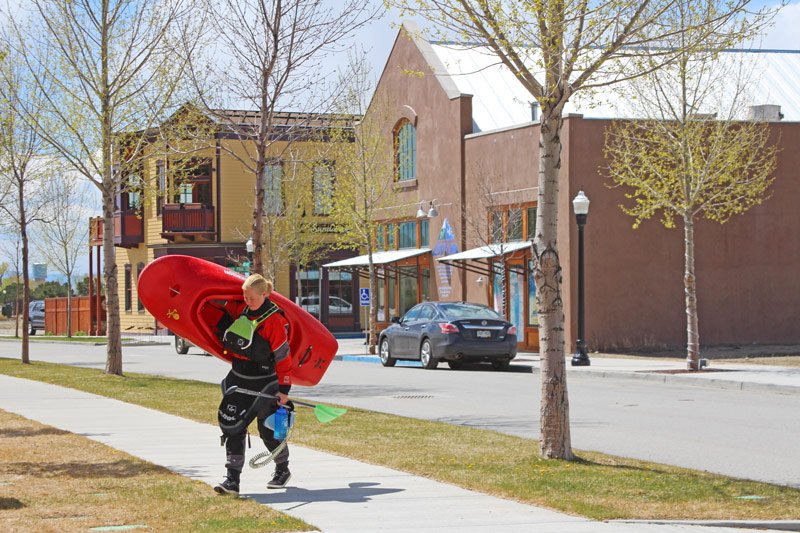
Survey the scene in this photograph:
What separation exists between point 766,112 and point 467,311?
11.1 m

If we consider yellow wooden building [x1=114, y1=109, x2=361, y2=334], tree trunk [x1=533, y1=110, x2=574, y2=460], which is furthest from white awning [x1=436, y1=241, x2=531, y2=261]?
tree trunk [x1=533, y1=110, x2=574, y2=460]

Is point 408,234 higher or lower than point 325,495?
higher

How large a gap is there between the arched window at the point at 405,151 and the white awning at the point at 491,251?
5.96 meters

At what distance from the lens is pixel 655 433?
13.7 metres

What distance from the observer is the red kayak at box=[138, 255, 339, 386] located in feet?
30.3

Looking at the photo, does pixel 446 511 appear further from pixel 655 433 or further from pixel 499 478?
pixel 655 433

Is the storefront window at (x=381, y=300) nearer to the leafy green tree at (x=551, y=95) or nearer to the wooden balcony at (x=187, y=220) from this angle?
the wooden balcony at (x=187, y=220)

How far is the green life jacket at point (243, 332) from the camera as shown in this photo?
860cm

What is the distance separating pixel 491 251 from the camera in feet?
107

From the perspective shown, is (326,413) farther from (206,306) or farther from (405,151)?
(405,151)

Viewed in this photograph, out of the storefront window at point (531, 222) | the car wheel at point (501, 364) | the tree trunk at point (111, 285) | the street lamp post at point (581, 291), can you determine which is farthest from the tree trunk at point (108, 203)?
the storefront window at point (531, 222)

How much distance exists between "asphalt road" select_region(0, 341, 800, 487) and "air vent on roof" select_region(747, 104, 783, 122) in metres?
10.2

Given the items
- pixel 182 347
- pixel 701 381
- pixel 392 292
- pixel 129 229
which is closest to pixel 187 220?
pixel 129 229

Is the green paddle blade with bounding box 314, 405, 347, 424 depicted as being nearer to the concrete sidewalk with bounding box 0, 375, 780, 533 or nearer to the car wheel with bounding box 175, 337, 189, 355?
the concrete sidewalk with bounding box 0, 375, 780, 533
